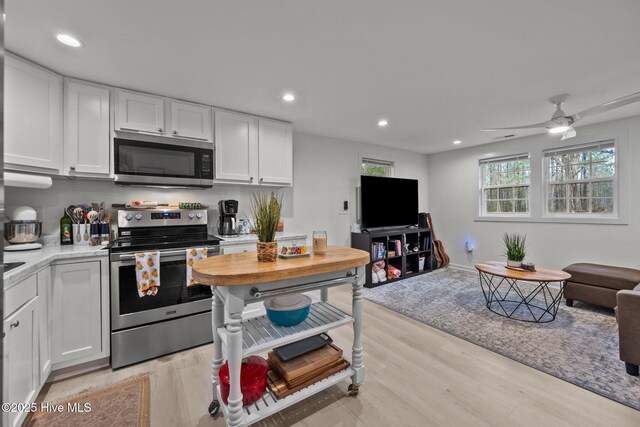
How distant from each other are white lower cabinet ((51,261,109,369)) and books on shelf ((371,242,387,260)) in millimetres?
3400

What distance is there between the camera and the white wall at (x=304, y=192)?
8.16 feet

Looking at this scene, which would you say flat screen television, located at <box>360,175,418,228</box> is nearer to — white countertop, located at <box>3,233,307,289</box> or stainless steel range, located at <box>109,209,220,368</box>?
stainless steel range, located at <box>109,209,220,368</box>

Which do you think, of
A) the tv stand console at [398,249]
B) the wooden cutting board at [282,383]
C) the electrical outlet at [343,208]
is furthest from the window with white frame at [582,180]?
the wooden cutting board at [282,383]

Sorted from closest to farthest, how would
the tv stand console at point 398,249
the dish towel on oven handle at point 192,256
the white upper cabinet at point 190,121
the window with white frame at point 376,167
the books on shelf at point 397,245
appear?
1. the dish towel on oven handle at point 192,256
2. the white upper cabinet at point 190,121
3. the tv stand console at point 398,249
4. the books on shelf at point 397,245
5. the window with white frame at point 376,167

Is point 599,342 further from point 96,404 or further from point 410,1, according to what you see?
point 96,404

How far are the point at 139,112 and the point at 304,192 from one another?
225cm

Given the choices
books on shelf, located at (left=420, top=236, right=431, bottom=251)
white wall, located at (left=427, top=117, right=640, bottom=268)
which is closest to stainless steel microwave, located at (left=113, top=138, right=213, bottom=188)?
books on shelf, located at (left=420, top=236, right=431, bottom=251)

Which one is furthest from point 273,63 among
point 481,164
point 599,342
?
point 481,164

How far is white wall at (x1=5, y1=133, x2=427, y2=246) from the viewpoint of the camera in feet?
8.16

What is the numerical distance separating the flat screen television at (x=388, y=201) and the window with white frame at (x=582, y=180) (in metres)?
2.10

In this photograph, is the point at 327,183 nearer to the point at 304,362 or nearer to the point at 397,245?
the point at 397,245

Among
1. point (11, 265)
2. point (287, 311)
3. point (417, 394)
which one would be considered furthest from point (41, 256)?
point (417, 394)

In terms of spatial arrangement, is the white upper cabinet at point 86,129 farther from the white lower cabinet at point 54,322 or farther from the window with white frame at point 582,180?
the window with white frame at point 582,180

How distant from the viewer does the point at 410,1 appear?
1534mm
